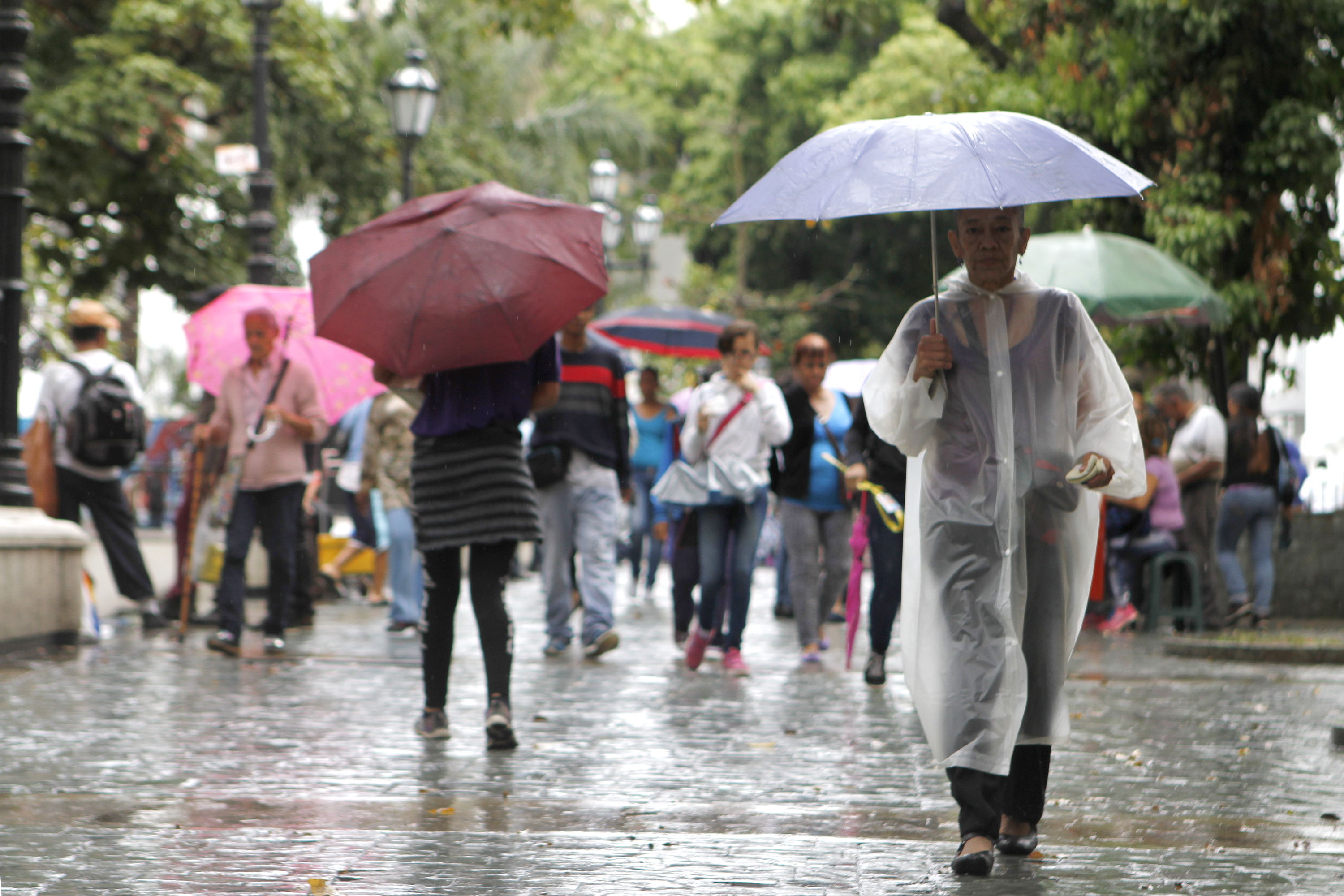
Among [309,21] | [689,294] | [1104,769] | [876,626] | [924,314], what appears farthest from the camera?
[689,294]

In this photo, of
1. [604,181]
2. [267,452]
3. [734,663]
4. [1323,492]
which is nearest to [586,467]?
[734,663]

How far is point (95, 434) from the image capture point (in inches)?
432

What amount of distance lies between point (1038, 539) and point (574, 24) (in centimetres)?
1282

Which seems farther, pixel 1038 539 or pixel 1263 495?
pixel 1263 495

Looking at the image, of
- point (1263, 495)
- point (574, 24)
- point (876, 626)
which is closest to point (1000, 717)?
point (876, 626)

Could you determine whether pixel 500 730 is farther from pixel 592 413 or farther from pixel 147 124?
pixel 147 124

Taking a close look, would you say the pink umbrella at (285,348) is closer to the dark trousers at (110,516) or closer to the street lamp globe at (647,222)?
the dark trousers at (110,516)

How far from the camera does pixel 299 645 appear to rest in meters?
10.9

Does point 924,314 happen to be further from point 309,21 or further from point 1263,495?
point 309,21

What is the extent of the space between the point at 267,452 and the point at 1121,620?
7.06 m

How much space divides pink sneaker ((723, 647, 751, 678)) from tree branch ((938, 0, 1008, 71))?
23.0 ft

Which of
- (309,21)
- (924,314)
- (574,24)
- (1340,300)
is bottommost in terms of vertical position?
(924,314)

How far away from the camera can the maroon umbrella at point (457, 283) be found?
6551 mm

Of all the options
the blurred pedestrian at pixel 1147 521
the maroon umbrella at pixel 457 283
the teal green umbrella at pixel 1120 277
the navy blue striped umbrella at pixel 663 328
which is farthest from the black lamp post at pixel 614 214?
the maroon umbrella at pixel 457 283
